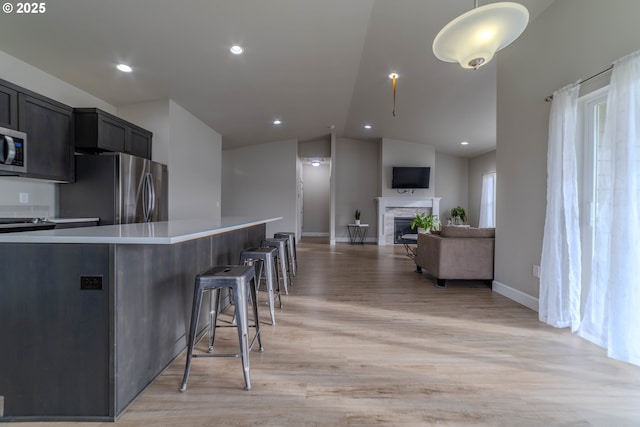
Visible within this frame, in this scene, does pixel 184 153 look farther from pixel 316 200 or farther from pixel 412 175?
pixel 316 200

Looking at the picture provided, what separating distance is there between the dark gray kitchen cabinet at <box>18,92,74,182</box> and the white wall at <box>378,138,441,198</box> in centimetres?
709

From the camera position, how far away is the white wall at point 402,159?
8.77m

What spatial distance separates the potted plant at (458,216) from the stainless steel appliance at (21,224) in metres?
9.33

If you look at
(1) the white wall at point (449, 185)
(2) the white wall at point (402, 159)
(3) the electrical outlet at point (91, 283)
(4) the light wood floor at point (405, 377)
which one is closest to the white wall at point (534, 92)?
(4) the light wood floor at point (405, 377)

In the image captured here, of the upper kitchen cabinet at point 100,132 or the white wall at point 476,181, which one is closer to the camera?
the upper kitchen cabinet at point 100,132

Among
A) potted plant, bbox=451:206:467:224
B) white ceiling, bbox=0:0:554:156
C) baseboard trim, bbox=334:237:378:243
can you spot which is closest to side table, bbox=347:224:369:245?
baseboard trim, bbox=334:237:378:243

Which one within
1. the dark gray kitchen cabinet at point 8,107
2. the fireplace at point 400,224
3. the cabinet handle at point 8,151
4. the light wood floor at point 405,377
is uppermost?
the dark gray kitchen cabinet at point 8,107

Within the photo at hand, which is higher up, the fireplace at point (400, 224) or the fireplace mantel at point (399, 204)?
the fireplace mantel at point (399, 204)

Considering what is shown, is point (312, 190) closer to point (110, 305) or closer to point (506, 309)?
point (506, 309)

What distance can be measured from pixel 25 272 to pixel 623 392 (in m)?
3.25

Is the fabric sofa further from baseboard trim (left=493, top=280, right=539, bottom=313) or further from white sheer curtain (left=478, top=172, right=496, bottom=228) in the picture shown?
white sheer curtain (left=478, top=172, right=496, bottom=228)

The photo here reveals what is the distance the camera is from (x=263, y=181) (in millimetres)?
8383

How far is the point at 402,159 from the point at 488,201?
2687 mm

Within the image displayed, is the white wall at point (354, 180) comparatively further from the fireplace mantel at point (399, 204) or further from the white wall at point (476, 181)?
the white wall at point (476, 181)
